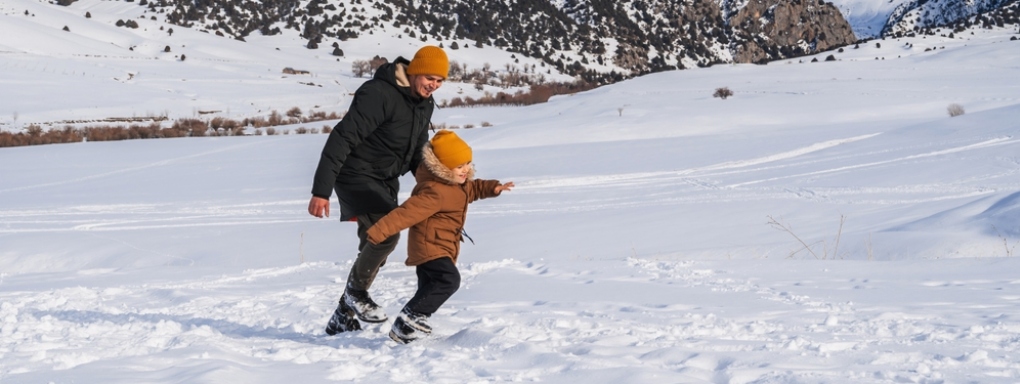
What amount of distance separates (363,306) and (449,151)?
3.56ft

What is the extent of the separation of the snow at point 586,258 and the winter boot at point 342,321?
0.45 ft

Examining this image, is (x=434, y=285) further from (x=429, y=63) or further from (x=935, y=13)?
(x=935, y=13)

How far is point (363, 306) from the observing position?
4770 mm

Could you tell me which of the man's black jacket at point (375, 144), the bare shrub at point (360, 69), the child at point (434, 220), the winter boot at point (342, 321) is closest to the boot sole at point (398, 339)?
the child at point (434, 220)

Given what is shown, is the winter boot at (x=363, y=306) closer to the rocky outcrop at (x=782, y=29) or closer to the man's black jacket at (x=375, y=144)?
the man's black jacket at (x=375, y=144)

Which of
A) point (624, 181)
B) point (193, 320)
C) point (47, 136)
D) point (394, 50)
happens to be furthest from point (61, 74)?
point (193, 320)

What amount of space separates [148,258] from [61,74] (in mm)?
37279

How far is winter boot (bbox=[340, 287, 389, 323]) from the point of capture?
15.6ft

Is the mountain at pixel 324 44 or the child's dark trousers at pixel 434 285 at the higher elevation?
the mountain at pixel 324 44

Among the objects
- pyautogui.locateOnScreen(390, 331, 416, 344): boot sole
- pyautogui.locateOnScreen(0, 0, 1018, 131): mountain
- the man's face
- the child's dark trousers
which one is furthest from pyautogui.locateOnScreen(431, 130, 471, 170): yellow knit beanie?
pyautogui.locateOnScreen(0, 0, 1018, 131): mountain

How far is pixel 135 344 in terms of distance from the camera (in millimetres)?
4449

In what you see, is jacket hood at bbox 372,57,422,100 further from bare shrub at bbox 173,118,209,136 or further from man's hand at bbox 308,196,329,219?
bare shrub at bbox 173,118,209,136

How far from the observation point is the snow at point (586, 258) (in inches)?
150

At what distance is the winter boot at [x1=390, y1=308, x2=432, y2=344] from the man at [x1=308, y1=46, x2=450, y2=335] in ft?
1.21
